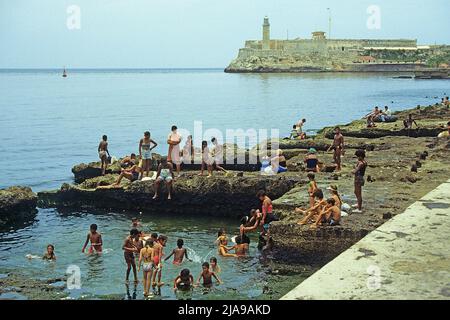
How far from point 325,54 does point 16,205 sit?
159 metres

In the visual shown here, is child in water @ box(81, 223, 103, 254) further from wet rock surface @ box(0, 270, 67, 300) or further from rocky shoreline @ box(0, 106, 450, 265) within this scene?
rocky shoreline @ box(0, 106, 450, 265)

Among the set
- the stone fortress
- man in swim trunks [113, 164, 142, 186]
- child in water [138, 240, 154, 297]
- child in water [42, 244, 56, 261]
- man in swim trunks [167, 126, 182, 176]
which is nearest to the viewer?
child in water [138, 240, 154, 297]

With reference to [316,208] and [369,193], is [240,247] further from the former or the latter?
[369,193]

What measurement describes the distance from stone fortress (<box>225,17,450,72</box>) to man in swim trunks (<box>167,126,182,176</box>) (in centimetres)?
14948

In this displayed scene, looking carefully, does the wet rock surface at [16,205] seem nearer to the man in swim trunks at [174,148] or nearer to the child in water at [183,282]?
the man in swim trunks at [174,148]

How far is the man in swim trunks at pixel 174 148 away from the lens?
19797 mm

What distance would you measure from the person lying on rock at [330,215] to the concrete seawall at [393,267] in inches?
98.2

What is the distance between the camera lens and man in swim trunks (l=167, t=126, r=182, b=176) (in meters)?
19.8

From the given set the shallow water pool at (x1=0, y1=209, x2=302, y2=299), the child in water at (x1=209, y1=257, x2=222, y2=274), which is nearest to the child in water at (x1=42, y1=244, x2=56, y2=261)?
the shallow water pool at (x1=0, y1=209, x2=302, y2=299)

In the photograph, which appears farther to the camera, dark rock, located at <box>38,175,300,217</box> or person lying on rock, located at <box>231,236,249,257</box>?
dark rock, located at <box>38,175,300,217</box>
